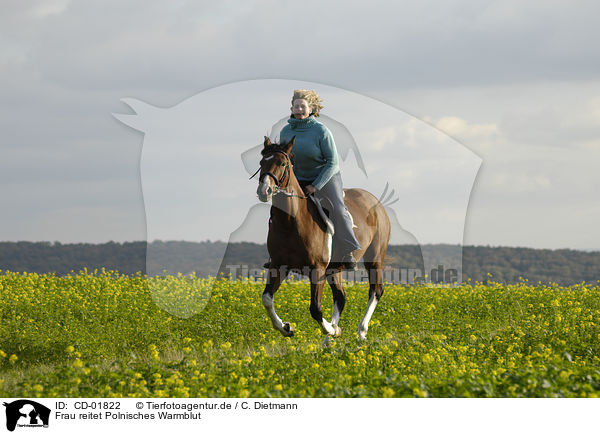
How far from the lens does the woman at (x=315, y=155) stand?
9820 mm

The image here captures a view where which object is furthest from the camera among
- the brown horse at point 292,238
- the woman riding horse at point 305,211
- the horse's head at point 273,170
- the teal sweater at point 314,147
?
the teal sweater at point 314,147

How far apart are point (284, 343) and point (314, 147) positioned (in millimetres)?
3618

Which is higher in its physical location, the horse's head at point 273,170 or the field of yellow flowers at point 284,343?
the horse's head at point 273,170

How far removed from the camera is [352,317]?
13.3 m

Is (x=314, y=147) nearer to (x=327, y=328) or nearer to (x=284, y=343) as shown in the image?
(x=327, y=328)

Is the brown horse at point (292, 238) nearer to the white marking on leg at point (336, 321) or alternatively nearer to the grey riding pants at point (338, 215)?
the white marking on leg at point (336, 321)

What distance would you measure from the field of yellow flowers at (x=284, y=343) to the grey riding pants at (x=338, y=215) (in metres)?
1.56

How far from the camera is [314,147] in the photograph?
32.3ft

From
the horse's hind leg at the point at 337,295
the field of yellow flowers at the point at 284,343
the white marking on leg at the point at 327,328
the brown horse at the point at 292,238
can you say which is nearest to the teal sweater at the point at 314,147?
the brown horse at the point at 292,238
